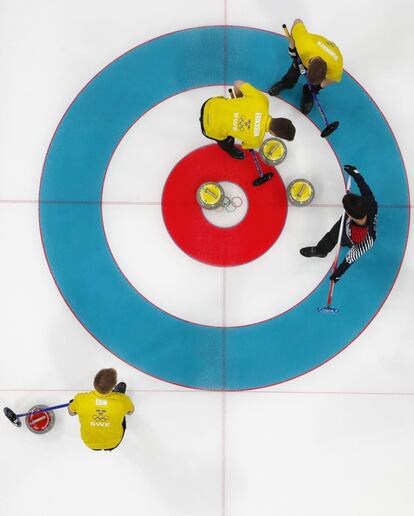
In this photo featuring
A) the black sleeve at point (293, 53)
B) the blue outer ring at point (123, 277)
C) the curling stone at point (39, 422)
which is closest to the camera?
the black sleeve at point (293, 53)

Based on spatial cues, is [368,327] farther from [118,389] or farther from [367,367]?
[118,389]

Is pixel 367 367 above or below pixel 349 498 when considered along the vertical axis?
above

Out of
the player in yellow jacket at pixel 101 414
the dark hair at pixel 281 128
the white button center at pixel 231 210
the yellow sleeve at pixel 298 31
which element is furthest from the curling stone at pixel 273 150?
the player in yellow jacket at pixel 101 414

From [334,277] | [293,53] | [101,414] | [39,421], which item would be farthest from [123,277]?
[293,53]

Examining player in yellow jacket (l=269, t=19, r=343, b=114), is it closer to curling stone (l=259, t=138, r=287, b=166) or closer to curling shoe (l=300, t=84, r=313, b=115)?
curling shoe (l=300, t=84, r=313, b=115)

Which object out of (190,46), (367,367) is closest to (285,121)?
(190,46)

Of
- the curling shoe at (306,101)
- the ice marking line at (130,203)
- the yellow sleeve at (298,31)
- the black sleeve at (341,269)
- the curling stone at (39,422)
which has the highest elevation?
the yellow sleeve at (298,31)

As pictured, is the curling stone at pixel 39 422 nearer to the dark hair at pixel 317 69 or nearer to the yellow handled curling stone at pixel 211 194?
the yellow handled curling stone at pixel 211 194

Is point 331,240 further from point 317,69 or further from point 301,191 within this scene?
point 317,69
